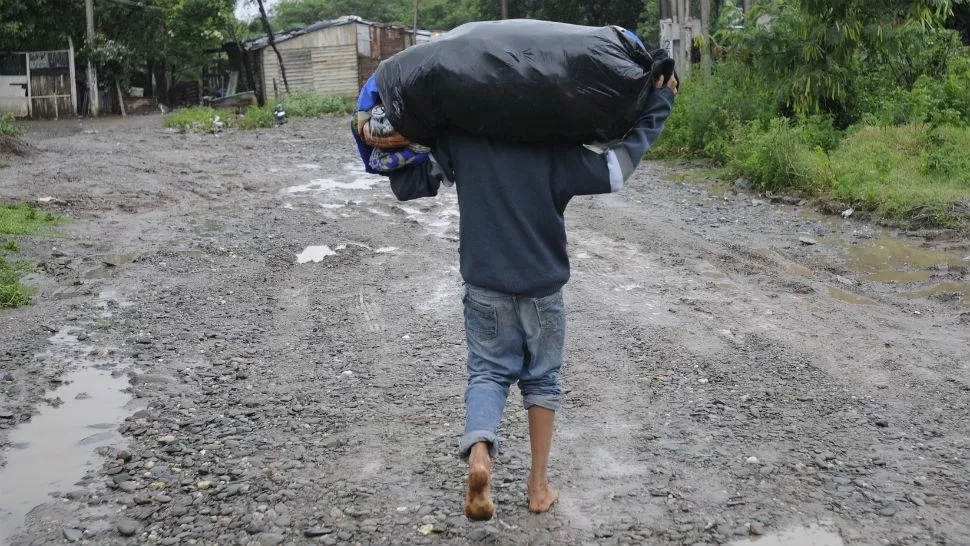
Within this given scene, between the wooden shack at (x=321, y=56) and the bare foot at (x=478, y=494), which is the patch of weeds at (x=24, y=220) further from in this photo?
the wooden shack at (x=321, y=56)

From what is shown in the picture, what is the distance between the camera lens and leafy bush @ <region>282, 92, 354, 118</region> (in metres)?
25.8

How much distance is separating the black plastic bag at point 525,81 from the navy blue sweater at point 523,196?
64mm

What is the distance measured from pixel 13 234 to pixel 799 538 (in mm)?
7357

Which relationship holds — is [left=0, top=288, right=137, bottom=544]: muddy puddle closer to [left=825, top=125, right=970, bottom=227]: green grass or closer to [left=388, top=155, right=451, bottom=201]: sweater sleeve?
[left=388, top=155, right=451, bottom=201]: sweater sleeve

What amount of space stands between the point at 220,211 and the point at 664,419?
694cm

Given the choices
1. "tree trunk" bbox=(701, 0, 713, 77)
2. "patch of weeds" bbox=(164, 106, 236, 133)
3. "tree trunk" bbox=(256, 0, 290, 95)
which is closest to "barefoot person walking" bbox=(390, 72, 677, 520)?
"tree trunk" bbox=(701, 0, 713, 77)

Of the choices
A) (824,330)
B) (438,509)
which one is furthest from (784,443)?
(824,330)

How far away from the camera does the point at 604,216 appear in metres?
9.16

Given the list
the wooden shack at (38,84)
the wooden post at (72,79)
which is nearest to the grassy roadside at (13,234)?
the wooden post at (72,79)

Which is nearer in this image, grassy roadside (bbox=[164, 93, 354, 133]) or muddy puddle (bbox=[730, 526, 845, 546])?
muddy puddle (bbox=[730, 526, 845, 546])

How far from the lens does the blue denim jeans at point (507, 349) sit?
3.01 m

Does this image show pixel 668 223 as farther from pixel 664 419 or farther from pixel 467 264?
pixel 467 264

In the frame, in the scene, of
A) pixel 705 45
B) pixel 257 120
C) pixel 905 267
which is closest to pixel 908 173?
pixel 905 267

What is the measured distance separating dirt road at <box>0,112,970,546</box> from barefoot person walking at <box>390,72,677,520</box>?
1.35 feet
